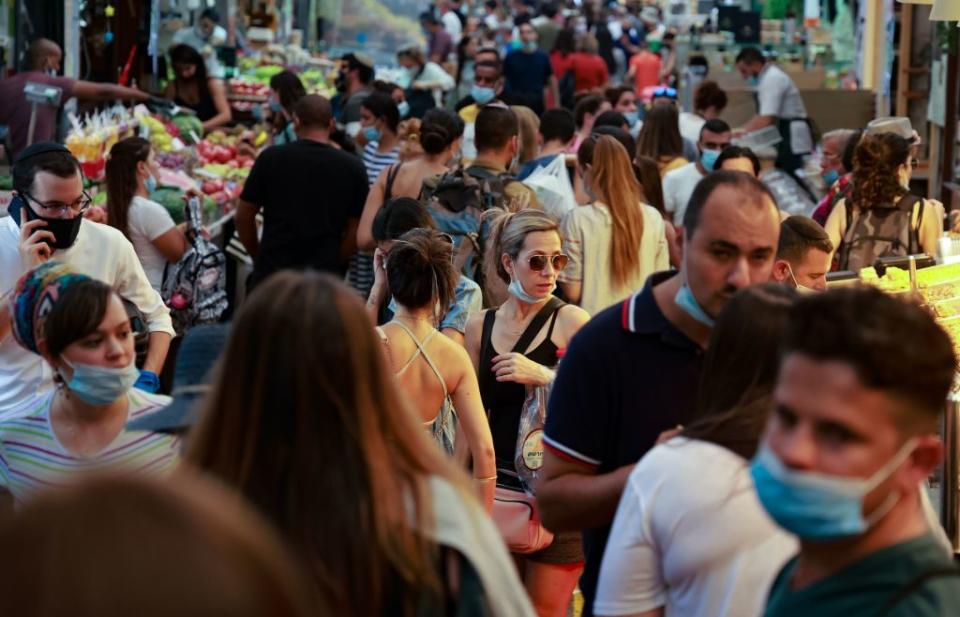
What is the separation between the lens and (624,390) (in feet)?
10.9

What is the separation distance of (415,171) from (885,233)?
241 centimetres

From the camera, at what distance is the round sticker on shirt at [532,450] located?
195 inches

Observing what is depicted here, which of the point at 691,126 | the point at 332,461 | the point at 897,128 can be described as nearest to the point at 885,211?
the point at 897,128

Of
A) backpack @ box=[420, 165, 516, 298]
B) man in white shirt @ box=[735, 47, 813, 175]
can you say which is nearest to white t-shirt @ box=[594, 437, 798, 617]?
backpack @ box=[420, 165, 516, 298]

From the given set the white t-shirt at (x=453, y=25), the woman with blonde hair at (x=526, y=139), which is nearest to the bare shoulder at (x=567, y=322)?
the woman with blonde hair at (x=526, y=139)

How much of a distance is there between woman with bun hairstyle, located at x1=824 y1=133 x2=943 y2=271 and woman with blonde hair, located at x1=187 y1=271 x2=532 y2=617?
5.35 metres

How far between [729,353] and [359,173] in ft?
19.8

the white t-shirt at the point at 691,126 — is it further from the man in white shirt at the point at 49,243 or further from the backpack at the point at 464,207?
the man in white shirt at the point at 49,243

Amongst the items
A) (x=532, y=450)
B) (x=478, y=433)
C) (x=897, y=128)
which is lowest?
(x=532, y=450)

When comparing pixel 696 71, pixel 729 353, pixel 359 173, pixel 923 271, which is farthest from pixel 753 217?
pixel 696 71

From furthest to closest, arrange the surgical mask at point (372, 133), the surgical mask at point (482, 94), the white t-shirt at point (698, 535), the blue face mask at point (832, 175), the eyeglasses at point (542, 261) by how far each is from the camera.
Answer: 1. the surgical mask at point (482, 94)
2. the surgical mask at point (372, 133)
3. the blue face mask at point (832, 175)
4. the eyeglasses at point (542, 261)
5. the white t-shirt at point (698, 535)

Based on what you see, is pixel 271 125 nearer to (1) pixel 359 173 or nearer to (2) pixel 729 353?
(1) pixel 359 173

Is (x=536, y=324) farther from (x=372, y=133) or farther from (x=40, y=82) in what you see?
(x=40, y=82)

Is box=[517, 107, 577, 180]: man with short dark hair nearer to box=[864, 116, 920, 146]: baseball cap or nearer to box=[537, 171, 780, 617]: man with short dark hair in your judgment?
box=[864, 116, 920, 146]: baseball cap
